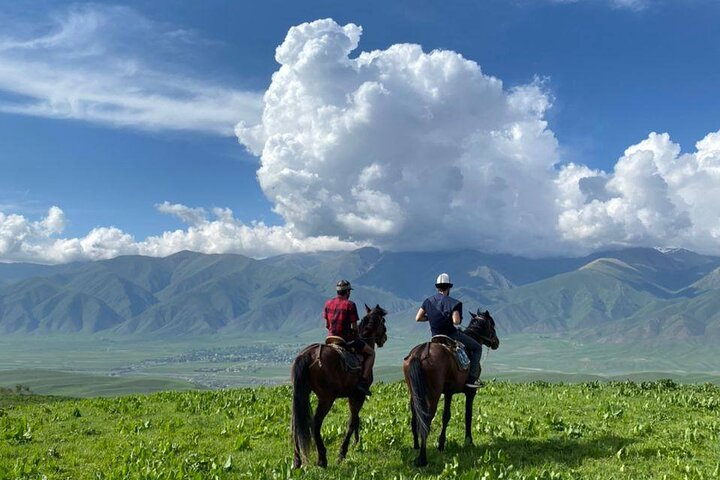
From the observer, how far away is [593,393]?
938 inches

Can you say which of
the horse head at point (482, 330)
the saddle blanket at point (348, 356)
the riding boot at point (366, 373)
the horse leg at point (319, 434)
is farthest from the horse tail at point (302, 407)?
the horse head at point (482, 330)

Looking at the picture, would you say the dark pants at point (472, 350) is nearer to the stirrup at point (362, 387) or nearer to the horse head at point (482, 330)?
the horse head at point (482, 330)

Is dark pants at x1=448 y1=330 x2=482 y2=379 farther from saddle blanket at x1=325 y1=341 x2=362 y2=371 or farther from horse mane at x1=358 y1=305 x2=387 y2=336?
saddle blanket at x1=325 y1=341 x2=362 y2=371

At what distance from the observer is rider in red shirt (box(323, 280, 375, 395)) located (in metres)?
14.9

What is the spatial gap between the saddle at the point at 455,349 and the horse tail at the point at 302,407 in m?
3.51

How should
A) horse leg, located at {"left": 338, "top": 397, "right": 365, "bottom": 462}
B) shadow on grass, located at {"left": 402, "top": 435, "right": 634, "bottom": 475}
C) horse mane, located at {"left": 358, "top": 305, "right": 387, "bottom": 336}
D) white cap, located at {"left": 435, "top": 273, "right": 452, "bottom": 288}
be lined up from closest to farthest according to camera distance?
shadow on grass, located at {"left": 402, "top": 435, "right": 634, "bottom": 475} → horse leg, located at {"left": 338, "top": 397, "right": 365, "bottom": 462} → white cap, located at {"left": 435, "top": 273, "right": 452, "bottom": 288} → horse mane, located at {"left": 358, "top": 305, "right": 387, "bottom": 336}

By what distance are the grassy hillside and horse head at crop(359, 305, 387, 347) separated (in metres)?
2.62

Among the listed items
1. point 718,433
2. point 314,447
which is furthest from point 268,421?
point 718,433

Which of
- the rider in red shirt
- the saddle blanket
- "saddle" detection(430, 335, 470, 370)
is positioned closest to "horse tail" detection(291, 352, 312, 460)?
the saddle blanket

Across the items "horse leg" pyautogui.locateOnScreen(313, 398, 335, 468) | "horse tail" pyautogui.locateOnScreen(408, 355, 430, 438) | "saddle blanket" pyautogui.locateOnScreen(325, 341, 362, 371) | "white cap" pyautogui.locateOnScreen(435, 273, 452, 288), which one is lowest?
"horse leg" pyautogui.locateOnScreen(313, 398, 335, 468)

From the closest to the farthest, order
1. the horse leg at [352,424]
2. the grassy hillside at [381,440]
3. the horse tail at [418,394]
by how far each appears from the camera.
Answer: the grassy hillside at [381,440] < the horse tail at [418,394] < the horse leg at [352,424]

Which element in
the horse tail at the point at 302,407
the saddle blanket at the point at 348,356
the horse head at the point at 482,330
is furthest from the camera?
the horse head at the point at 482,330

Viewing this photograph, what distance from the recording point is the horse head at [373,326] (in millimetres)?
15516

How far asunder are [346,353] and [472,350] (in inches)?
151
